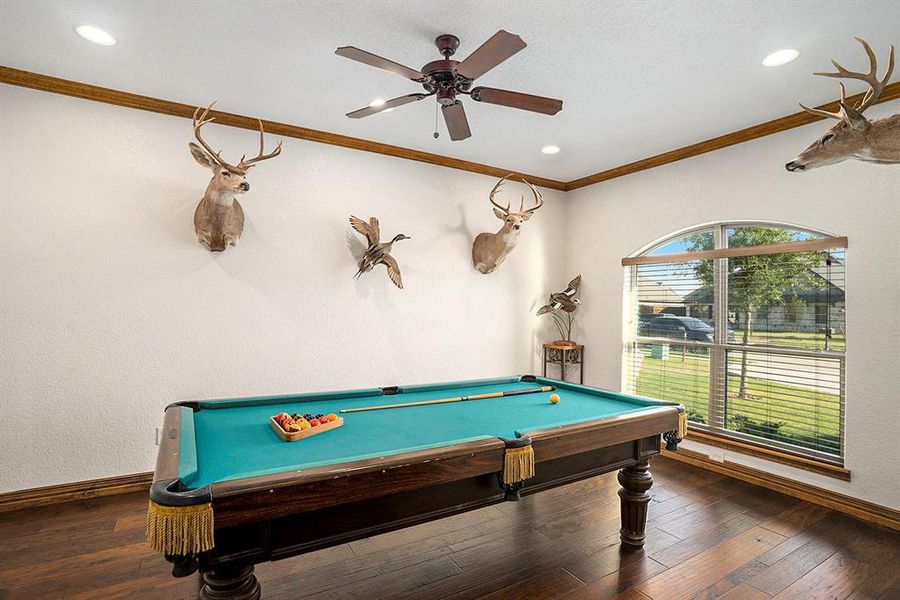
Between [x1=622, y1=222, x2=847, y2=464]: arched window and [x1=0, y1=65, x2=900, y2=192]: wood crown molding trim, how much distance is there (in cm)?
70

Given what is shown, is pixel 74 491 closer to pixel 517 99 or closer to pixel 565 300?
pixel 517 99

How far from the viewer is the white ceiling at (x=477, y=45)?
222cm

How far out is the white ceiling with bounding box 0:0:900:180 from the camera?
2225mm

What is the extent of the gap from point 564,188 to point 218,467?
4667mm

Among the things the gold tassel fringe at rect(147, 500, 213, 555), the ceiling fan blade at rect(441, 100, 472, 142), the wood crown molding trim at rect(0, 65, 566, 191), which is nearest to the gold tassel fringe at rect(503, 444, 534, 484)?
the gold tassel fringe at rect(147, 500, 213, 555)

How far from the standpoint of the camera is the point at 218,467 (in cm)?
155

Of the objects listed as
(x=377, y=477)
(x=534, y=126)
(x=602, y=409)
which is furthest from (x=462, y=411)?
(x=534, y=126)

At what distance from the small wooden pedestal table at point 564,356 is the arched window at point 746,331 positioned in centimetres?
52

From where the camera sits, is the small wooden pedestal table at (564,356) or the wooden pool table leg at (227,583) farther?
the small wooden pedestal table at (564,356)

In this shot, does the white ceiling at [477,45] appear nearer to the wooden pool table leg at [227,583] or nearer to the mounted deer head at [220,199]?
the mounted deer head at [220,199]

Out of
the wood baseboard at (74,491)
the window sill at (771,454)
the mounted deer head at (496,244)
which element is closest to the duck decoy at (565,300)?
the mounted deer head at (496,244)

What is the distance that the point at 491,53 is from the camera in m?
1.99

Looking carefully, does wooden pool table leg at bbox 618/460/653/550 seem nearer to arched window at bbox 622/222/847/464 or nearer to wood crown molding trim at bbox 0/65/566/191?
Result: arched window at bbox 622/222/847/464

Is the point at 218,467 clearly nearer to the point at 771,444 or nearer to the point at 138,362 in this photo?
the point at 138,362
